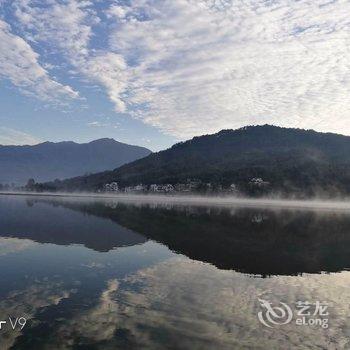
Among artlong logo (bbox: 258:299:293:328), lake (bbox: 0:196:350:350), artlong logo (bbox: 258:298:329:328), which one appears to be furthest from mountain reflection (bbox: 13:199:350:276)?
artlong logo (bbox: 258:299:293:328)

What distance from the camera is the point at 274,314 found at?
24406 mm

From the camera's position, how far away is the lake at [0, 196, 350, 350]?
65.3ft

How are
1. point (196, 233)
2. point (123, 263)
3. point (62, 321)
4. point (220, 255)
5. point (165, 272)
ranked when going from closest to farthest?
1. point (62, 321)
2. point (165, 272)
3. point (123, 263)
4. point (220, 255)
5. point (196, 233)

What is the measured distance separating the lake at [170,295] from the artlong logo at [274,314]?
64 mm

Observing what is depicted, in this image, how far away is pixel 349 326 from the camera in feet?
73.6

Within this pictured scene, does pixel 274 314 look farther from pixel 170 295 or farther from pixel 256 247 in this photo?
pixel 256 247

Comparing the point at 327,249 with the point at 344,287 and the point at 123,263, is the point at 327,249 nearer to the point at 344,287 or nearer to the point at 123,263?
the point at 344,287

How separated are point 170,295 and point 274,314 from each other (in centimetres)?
722

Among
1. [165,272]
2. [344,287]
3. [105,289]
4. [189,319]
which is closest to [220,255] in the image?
[165,272]

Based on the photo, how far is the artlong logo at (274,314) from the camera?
22797 millimetres

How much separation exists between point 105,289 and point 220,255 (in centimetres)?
1967

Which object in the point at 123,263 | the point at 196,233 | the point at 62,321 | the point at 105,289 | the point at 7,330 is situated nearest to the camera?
the point at 7,330

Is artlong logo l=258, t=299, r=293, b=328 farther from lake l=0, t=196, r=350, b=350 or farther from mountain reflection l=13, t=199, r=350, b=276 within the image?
mountain reflection l=13, t=199, r=350, b=276

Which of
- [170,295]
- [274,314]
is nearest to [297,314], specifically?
[274,314]
